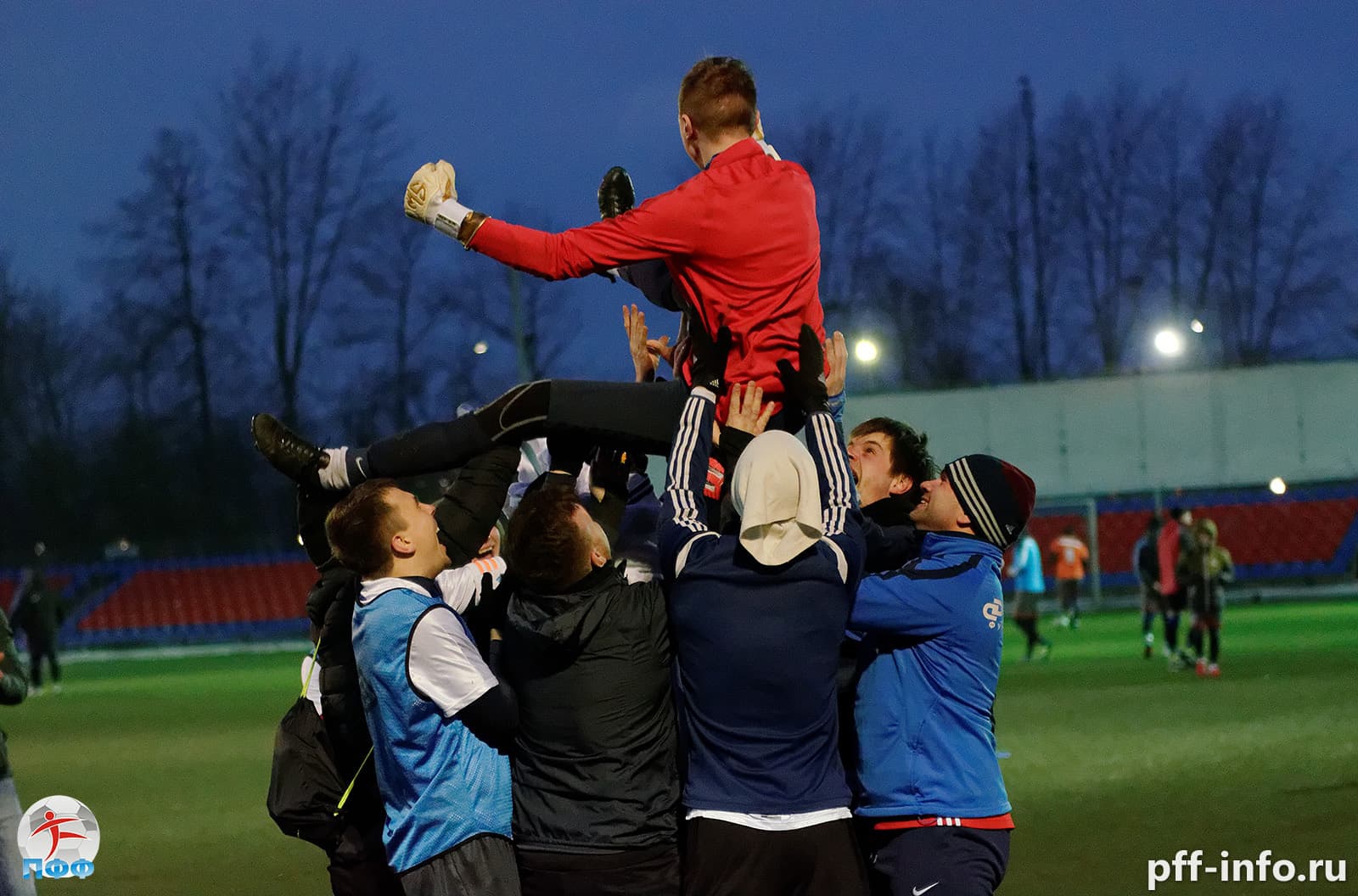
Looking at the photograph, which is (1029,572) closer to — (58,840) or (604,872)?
(58,840)

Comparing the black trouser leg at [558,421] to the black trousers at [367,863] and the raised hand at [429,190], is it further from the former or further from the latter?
the black trousers at [367,863]

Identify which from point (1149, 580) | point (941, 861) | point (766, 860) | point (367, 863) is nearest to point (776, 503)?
point (766, 860)

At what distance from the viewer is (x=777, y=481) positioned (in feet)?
16.2

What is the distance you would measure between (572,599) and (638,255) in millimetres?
1313

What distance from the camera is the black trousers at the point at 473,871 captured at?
5184 millimetres

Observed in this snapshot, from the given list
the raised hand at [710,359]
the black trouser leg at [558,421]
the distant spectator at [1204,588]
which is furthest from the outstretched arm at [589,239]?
the distant spectator at [1204,588]

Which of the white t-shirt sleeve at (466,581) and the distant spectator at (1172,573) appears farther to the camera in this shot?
the distant spectator at (1172,573)

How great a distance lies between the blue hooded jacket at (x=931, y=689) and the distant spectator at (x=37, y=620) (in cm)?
2654

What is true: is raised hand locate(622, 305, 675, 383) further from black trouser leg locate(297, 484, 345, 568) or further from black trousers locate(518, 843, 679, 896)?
black trousers locate(518, 843, 679, 896)

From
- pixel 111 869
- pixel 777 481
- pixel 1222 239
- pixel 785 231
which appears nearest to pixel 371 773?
pixel 777 481

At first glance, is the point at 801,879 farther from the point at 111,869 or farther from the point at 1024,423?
the point at 1024,423

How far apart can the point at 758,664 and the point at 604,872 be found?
34.7 inches

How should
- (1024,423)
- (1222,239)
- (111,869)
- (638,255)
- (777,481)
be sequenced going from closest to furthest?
(777,481)
(638,255)
(111,869)
(1024,423)
(1222,239)

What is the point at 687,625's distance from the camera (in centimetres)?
514
